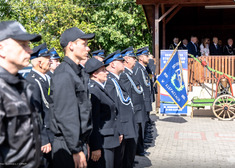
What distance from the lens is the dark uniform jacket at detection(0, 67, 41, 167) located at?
2352mm

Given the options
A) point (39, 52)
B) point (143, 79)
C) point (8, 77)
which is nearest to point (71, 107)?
point (8, 77)

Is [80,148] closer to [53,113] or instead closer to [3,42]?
[53,113]

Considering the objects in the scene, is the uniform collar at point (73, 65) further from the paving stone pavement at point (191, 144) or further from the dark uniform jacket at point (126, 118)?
the paving stone pavement at point (191, 144)

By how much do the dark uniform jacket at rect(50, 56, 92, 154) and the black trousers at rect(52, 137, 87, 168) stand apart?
78mm

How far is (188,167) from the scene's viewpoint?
23.3 feet

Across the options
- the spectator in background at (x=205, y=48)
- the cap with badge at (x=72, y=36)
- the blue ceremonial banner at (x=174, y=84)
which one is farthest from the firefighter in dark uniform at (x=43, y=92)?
the spectator in background at (x=205, y=48)

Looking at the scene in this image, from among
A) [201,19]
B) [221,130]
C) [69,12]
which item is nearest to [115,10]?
[69,12]

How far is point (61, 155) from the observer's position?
3.58 m

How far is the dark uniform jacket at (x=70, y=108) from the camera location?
332 centimetres

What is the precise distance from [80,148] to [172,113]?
10.2 m

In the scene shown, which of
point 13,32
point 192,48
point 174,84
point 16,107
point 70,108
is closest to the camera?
point 16,107

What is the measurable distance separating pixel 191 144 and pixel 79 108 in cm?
626

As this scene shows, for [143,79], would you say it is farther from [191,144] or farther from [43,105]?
[43,105]

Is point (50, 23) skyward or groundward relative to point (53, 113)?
skyward
